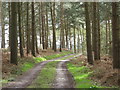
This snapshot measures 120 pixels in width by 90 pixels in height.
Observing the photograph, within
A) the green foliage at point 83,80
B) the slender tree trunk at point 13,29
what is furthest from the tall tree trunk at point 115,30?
the slender tree trunk at point 13,29

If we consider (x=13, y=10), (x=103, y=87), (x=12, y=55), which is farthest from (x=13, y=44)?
(x=103, y=87)

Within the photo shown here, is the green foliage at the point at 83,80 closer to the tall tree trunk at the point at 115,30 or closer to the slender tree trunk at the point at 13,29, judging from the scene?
the tall tree trunk at the point at 115,30

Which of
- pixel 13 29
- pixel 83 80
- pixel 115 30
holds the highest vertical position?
pixel 13 29

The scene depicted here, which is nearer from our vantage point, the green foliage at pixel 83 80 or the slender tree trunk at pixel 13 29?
the green foliage at pixel 83 80

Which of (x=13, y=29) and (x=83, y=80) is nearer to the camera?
(x=83, y=80)

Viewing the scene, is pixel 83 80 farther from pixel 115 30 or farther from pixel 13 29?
pixel 13 29

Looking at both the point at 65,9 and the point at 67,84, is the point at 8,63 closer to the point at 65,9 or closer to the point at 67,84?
the point at 67,84

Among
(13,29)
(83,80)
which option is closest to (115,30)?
(83,80)

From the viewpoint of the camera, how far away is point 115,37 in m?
17.5

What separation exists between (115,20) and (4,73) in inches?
407

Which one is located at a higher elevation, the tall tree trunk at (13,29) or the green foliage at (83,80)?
the tall tree trunk at (13,29)

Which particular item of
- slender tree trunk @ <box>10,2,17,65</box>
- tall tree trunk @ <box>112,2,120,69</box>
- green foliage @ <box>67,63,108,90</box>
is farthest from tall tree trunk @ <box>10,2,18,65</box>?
tall tree trunk @ <box>112,2,120,69</box>

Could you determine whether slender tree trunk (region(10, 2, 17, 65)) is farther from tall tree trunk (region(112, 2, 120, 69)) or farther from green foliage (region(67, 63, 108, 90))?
tall tree trunk (region(112, 2, 120, 69))

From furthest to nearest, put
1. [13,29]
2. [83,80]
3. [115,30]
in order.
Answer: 1. [13,29]
2. [115,30]
3. [83,80]
